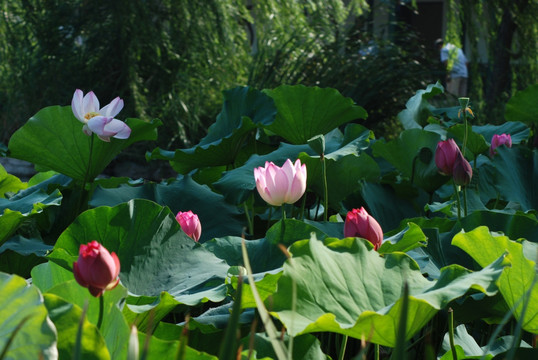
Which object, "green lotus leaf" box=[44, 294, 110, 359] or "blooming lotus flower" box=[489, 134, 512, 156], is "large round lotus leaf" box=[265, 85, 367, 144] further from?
"green lotus leaf" box=[44, 294, 110, 359]

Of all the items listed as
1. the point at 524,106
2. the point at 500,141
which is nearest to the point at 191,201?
the point at 500,141

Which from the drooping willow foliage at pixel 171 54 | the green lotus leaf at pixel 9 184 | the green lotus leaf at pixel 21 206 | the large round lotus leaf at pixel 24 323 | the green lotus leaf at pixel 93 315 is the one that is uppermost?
the large round lotus leaf at pixel 24 323

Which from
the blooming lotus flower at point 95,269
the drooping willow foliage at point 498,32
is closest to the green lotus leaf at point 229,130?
the blooming lotus flower at point 95,269

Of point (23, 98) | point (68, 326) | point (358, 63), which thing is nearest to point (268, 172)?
point (68, 326)

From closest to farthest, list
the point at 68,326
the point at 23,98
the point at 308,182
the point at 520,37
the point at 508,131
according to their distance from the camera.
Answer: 1. the point at 68,326
2. the point at 308,182
3. the point at 508,131
4. the point at 520,37
5. the point at 23,98

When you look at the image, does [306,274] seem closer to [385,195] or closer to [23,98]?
[385,195]

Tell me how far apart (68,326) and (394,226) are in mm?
827

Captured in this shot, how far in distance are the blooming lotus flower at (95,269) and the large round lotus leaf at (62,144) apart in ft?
2.34

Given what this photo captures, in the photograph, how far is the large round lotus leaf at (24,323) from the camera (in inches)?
22.1

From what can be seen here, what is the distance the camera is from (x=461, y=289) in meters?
0.69

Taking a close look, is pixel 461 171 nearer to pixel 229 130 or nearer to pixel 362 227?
pixel 362 227

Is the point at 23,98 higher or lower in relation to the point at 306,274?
lower

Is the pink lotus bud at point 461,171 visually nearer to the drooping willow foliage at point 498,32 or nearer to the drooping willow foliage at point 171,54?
the drooping willow foliage at point 498,32

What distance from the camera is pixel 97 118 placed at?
1.19 metres
